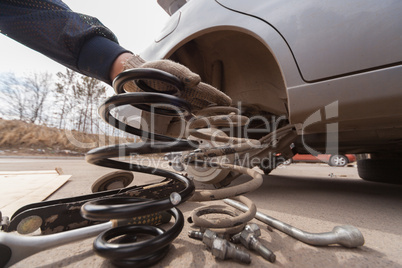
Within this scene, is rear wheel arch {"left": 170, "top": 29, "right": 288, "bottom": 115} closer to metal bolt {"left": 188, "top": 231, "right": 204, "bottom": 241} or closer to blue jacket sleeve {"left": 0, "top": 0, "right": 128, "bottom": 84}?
blue jacket sleeve {"left": 0, "top": 0, "right": 128, "bottom": 84}

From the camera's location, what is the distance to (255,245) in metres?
0.51

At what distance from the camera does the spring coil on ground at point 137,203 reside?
0.41m

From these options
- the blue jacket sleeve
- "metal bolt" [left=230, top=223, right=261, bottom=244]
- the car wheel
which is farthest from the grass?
the car wheel

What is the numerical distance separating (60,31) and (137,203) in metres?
0.91

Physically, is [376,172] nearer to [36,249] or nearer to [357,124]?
[357,124]

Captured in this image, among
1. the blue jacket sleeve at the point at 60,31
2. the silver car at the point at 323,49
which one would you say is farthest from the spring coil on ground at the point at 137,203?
the silver car at the point at 323,49

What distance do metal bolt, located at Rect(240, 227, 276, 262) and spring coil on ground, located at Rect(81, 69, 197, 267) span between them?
200mm

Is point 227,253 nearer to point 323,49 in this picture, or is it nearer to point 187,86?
point 187,86

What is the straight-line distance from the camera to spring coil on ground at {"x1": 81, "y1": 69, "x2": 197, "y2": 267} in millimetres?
414

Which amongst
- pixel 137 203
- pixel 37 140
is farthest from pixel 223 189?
pixel 37 140

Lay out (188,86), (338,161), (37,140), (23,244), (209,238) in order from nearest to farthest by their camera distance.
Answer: (23,244) < (209,238) < (188,86) < (338,161) < (37,140)

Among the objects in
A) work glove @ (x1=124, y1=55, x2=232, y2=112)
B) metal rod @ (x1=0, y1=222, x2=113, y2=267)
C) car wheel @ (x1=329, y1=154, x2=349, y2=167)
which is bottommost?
car wheel @ (x1=329, y1=154, x2=349, y2=167)

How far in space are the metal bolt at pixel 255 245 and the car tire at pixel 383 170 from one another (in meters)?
2.41

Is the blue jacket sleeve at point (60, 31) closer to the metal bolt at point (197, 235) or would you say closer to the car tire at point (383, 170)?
the metal bolt at point (197, 235)
